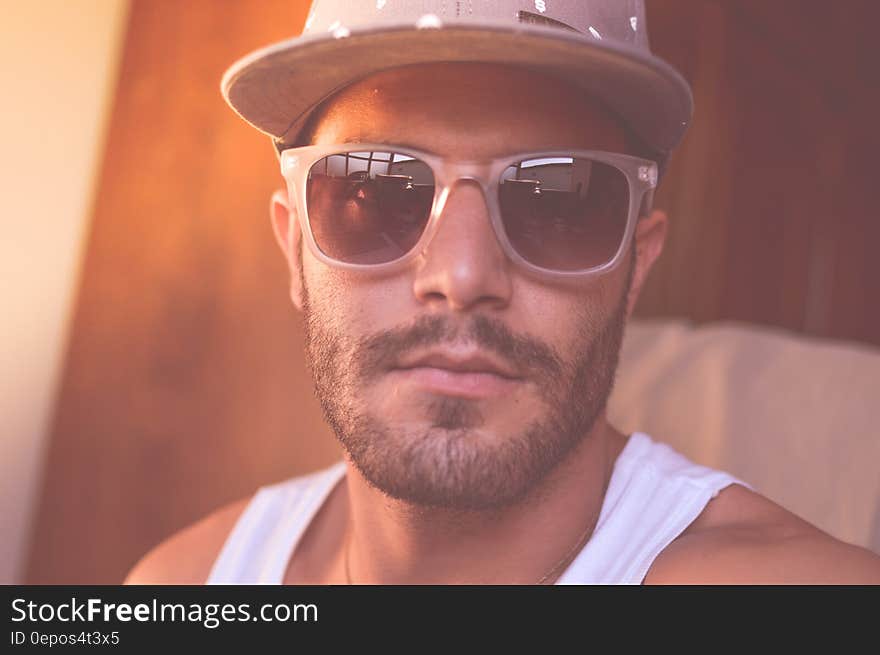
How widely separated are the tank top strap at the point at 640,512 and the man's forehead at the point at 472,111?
44 centimetres

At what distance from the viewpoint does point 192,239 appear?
2193mm

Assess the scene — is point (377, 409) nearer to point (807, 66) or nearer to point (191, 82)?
point (191, 82)

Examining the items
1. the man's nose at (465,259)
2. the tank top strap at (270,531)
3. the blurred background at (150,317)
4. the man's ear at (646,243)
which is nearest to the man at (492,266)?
the man's nose at (465,259)

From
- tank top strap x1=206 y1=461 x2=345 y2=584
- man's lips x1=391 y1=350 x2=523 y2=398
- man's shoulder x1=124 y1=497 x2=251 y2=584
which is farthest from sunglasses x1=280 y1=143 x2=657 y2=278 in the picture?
man's shoulder x1=124 y1=497 x2=251 y2=584

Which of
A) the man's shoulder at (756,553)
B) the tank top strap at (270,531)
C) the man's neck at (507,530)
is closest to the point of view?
the man's shoulder at (756,553)

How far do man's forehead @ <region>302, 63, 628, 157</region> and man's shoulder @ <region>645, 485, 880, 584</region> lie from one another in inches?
19.0

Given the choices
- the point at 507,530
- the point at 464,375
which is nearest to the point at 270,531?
the point at 507,530

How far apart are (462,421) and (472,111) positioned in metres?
0.36

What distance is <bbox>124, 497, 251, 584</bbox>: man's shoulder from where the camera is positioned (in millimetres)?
1475

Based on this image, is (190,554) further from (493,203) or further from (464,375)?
(493,203)

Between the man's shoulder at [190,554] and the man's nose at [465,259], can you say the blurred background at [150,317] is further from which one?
the man's nose at [465,259]

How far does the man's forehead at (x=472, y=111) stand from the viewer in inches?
39.1
